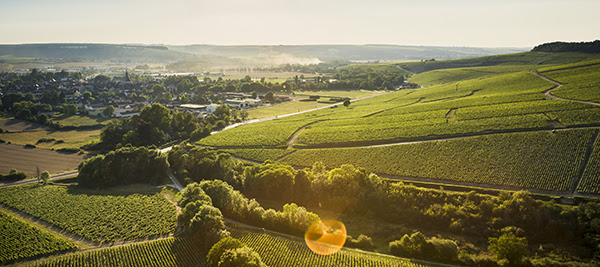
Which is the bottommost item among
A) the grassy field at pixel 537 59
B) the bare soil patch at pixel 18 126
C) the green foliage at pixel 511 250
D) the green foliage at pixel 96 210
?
the green foliage at pixel 96 210

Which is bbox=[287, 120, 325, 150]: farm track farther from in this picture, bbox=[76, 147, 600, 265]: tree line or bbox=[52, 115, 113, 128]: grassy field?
bbox=[52, 115, 113, 128]: grassy field

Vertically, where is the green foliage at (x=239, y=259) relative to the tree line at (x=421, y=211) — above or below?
above

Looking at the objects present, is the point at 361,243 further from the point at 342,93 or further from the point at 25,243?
the point at 342,93

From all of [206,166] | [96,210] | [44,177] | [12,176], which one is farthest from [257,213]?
[12,176]

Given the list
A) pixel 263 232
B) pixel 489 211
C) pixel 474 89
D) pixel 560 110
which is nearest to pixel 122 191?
pixel 263 232

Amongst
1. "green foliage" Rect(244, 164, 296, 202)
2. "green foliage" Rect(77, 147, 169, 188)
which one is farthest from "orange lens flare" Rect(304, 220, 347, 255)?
"green foliage" Rect(77, 147, 169, 188)

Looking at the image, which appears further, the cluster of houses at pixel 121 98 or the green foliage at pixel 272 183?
the cluster of houses at pixel 121 98

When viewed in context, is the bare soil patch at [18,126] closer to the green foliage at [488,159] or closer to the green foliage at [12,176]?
the green foliage at [12,176]

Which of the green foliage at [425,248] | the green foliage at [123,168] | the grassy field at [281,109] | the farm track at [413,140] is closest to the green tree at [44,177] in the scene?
the green foliage at [123,168]

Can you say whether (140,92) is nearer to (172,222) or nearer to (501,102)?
(172,222)
